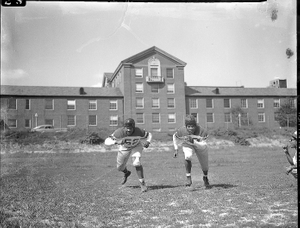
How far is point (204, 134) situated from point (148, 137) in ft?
3.22

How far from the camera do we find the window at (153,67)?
650 centimetres

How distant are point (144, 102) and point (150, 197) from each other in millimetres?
3810

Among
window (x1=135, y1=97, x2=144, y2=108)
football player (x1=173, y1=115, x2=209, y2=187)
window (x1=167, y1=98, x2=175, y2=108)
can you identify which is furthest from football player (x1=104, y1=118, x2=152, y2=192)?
window (x1=167, y1=98, x2=175, y2=108)

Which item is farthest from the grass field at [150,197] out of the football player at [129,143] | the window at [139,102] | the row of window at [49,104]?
the row of window at [49,104]

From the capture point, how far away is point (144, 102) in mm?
8047

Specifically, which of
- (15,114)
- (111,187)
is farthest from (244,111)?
(15,114)

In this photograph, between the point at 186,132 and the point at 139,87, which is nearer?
the point at 186,132

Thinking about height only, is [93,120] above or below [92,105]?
below

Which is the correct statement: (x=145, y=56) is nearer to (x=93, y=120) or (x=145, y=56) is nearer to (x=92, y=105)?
(x=93, y=120)

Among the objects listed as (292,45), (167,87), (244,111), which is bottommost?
(244,111)

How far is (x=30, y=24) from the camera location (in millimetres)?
6059

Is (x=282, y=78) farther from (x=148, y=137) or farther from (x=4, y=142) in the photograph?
(x=4, y=142)

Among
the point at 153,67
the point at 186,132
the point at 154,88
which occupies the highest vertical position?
the point at 153,67

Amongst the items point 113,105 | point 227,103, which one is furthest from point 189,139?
point 227,103
